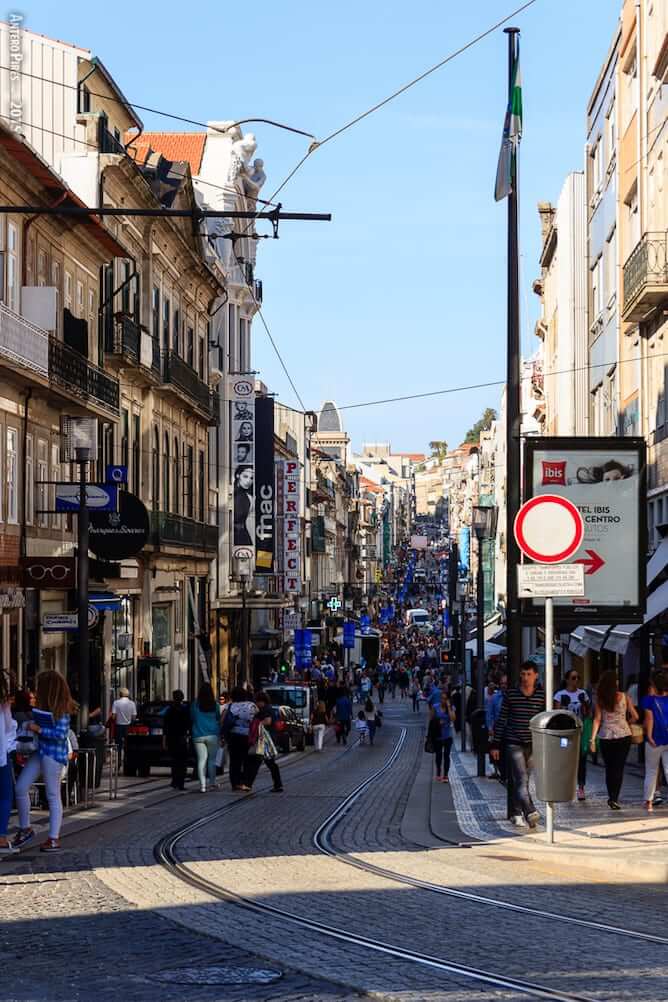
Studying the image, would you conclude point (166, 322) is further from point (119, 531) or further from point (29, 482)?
point (29, 482)

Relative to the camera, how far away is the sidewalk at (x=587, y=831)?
1349cm

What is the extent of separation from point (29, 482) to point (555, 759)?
18.9m

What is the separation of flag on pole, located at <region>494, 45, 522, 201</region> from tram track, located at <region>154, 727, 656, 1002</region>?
719 cm

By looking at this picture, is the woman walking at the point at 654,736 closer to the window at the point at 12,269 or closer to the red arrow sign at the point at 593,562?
the red arrow sign at the point at 593,562

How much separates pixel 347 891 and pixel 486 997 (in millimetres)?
4233

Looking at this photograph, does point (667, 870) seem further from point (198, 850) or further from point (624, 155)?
point (624, 155)

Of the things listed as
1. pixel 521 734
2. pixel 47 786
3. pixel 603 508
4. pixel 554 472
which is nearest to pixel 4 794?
pixel 47 786

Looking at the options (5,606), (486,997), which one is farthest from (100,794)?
(486,997)

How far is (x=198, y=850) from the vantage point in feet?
49.9

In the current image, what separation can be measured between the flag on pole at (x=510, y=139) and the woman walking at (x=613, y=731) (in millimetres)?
5662

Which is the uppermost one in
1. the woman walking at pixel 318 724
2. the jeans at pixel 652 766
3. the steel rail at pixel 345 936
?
the jeans at pixel 652 766

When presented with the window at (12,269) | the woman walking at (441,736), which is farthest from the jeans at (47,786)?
the window at (12,269)

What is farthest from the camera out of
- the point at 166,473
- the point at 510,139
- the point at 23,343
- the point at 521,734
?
the point at 166,473

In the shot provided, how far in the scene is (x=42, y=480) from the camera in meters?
33.3
